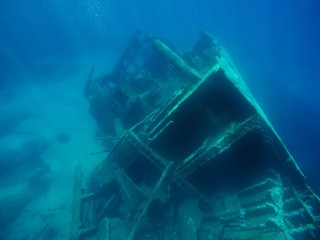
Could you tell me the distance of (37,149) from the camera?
40.6 ft

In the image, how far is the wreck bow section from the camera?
447cm

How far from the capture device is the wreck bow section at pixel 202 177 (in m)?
4.47

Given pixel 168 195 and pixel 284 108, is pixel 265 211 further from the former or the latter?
pixel 284 108

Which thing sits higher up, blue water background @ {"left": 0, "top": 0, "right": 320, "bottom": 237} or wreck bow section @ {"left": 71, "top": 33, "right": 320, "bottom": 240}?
blue water background @ {"left": 0, "top": 0, "right": 320, "bottom": 237}

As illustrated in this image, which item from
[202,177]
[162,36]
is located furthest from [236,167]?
[162,36]

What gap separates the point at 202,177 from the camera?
558 cm

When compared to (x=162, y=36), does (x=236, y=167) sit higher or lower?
lower

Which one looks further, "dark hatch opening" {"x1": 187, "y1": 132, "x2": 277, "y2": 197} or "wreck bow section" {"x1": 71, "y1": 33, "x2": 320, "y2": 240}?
"dark hatch opening" {"x1": 187, "y1": 132, "x2": 277, "y2": 197}

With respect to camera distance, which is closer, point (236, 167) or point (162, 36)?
point (236, 167)

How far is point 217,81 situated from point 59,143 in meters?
10.6

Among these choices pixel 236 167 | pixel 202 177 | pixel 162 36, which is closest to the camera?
pixel 236 167

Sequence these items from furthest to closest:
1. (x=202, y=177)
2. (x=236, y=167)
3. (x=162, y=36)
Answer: (x=162, y=36), (x=202, y=177), (x=236, y=167)

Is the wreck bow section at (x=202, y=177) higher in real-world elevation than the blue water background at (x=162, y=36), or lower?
lower

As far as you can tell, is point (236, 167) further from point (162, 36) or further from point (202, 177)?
point (162, 36)
